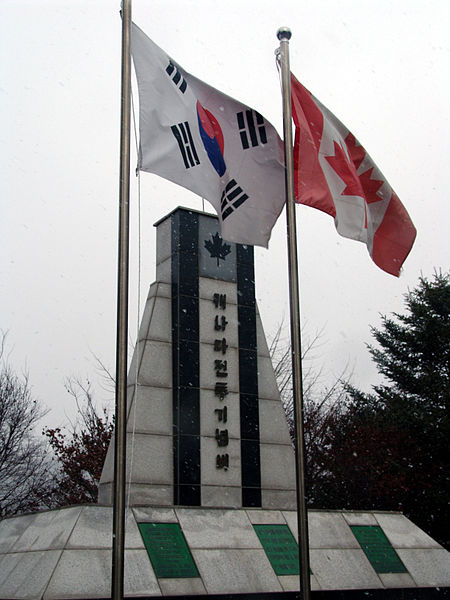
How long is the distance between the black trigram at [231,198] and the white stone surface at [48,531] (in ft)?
12.5

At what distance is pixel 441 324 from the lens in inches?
967

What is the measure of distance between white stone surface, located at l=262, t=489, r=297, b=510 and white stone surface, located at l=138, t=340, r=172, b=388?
2149 millimetres

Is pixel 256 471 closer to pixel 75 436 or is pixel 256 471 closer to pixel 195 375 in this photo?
pixel 195 375

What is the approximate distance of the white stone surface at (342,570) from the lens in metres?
8.84

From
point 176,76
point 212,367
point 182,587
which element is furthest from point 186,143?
point 182,587

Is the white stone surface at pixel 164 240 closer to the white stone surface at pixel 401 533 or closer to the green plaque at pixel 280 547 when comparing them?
the green plaque at pixel 280 547

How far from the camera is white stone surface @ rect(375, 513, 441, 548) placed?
10.1 m

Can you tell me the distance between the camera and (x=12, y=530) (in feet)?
29.6

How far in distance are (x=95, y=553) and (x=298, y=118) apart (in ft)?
16.5

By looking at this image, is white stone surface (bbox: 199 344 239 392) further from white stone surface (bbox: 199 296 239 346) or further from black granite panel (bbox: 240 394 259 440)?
black granite panel (bbox: 240 394 259 440)

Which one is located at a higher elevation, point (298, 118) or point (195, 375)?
point (298, 118)

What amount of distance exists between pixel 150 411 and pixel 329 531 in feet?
9.58

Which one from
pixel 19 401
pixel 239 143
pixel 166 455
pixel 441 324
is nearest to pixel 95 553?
pixel 166 455

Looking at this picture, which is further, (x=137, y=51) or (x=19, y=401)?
(x=19, y=401)
